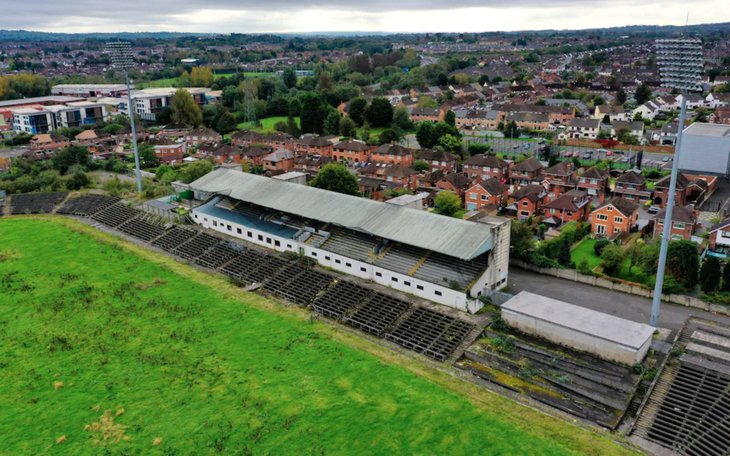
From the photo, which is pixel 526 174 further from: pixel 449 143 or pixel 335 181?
pixel 335 181

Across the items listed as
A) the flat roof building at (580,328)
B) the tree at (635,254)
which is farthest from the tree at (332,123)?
the flat roof building at (580,328)

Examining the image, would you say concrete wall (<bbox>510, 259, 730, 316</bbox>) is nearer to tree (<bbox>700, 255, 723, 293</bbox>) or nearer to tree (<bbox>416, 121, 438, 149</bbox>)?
tree (<bbox>700, 255, 723, 293</bbox>)

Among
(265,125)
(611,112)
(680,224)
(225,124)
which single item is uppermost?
(611,112)

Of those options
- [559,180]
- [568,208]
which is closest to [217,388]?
[568,208]

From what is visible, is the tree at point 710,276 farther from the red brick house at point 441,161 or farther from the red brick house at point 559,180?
the red brick house at point 441,161

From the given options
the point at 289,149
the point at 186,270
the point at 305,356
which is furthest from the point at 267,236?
the point at 289,149

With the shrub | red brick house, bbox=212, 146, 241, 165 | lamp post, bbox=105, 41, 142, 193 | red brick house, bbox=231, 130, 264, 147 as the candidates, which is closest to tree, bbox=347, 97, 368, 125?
red brick house, bbox=231, 130, 264, 147

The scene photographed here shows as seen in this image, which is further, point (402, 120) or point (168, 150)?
point (402, 120)

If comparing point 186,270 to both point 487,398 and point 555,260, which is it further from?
point 555,260
